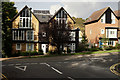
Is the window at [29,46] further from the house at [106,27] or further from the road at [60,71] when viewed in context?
the road at [60,71]

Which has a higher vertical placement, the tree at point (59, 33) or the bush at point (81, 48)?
the tree at point (59, 33)

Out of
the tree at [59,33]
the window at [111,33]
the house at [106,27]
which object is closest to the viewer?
the tree at [59,33]

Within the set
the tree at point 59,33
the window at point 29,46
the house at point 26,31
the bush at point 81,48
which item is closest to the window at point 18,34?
the house at point 26,31

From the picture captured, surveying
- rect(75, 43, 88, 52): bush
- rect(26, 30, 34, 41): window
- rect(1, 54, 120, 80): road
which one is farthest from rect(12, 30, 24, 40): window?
rect(1, 54, 120, 80): road

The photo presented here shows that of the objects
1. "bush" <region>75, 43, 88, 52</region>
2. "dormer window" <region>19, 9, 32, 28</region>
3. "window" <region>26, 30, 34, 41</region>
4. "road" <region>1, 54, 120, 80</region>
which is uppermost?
"dormer window" <region>19, 9, 32, 28</region>

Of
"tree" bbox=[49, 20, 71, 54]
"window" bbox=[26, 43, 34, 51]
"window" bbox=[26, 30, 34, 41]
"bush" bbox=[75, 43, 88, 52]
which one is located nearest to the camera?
"tree" bbox=[49, 20, 71, 54]

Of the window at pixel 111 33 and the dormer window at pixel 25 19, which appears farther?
the window at pixel 111 33

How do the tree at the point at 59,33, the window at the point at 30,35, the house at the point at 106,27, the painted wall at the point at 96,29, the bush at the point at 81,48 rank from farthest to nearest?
the painted wall at the point at 96,29 < the house at the point at 106,27 < the bush at the point at 81,48 < the window at the point at 30,35 < the tree at the point at 59,33

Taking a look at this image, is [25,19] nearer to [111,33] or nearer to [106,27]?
[106,27]

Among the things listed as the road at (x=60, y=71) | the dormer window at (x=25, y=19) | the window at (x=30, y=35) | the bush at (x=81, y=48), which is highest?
the dormer window at (x=25, y=19)

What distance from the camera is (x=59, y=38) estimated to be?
33.5 meters

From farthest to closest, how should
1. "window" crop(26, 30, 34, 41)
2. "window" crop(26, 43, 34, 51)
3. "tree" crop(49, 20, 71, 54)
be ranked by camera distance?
"window" crop(26, 30, 34, 41) < "window" crop(26, 43, 34, 51) < "tree" crop(49, 20, 71, 54)

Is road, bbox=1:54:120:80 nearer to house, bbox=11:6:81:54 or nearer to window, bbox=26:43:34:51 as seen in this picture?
window, bbox=26:43:34:51

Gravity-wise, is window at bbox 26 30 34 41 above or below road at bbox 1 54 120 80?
above
